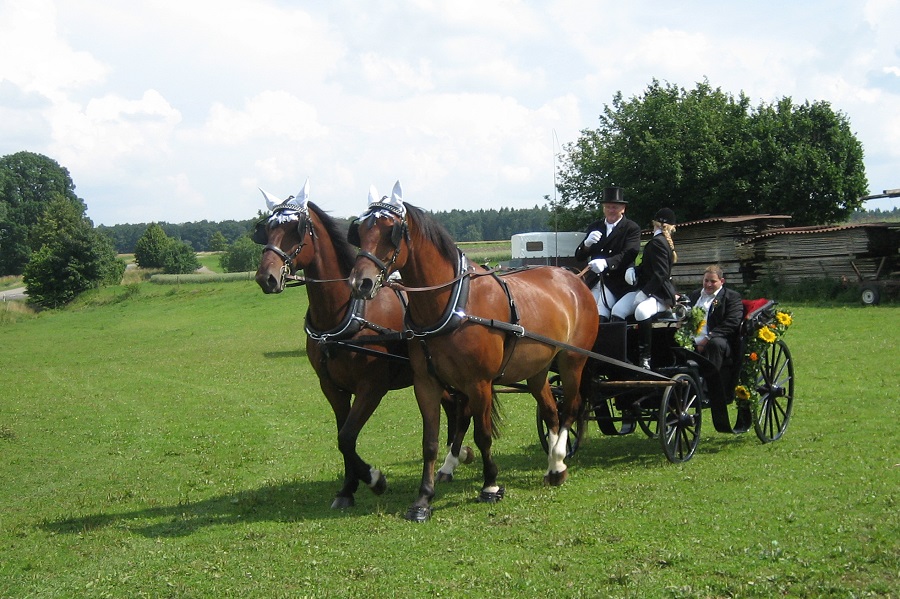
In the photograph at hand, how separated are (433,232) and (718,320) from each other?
4074 mm

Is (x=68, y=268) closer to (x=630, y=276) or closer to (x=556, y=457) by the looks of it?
(x=630, y=276)

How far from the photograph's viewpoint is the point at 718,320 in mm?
9773

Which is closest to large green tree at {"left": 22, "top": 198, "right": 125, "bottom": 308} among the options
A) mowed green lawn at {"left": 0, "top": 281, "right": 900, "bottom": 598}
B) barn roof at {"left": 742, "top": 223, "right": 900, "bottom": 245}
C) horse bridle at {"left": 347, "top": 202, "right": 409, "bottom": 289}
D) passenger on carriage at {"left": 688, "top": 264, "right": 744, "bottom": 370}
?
barn roof at {"left": 742, "top": 223, "right": 900, "bottom": 245}

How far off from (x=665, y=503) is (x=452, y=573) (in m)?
2.32

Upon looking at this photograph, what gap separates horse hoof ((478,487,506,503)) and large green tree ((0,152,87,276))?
84906 mm

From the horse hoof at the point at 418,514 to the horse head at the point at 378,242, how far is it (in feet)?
5.96

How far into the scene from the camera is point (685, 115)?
142 ft

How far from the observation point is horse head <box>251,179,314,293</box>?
719 cm

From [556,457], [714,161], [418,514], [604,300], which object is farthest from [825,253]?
[418,514]

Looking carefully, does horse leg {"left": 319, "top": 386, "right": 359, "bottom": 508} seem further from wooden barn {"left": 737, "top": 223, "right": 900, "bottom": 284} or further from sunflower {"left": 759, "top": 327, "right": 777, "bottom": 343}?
→ wooden barn {"left": 737, "top": 223, "right": 900, "bottom": 284}

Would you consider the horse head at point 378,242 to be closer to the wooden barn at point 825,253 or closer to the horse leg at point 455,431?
the horse leg at point 455,431

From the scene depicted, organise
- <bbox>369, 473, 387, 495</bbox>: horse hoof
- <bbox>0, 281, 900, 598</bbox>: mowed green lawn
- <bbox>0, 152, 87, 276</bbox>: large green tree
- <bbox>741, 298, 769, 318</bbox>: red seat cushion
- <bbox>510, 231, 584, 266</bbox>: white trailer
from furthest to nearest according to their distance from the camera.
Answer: <bbox>0, 152, 87, 276</bbox>: large green tree < <bbox>510, 231, 584, 266</bbox>: white trailer < <bbox>741, 298, 769, 318</bbox>: red seat cushion < <bbox>369, 473, 387, 495</bbox>: horse hoof < <bbox>0, 281, 900, 598</bbox>: mowed green lawn

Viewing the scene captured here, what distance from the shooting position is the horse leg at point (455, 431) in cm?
885

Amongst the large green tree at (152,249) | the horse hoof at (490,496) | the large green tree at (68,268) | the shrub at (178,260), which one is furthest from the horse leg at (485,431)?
the large green tree at (152,249)
